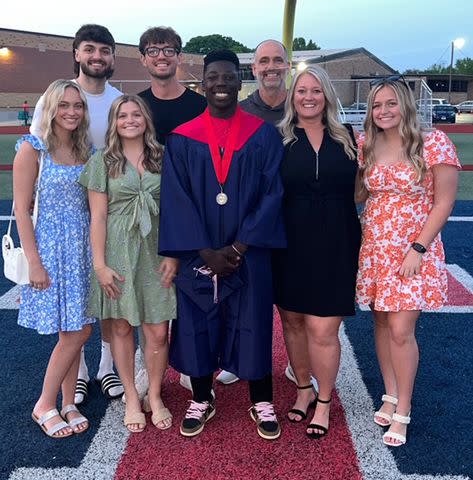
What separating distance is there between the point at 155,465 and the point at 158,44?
2.37 meters

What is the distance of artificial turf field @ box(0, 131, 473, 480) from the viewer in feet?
8.23

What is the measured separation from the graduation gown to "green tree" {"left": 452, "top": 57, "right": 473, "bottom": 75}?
8225 cm

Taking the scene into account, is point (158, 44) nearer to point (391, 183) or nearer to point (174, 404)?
point (391, 183)

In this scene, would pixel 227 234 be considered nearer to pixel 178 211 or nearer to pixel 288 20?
pixel 178 211

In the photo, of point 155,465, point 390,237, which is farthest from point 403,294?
point 155,465

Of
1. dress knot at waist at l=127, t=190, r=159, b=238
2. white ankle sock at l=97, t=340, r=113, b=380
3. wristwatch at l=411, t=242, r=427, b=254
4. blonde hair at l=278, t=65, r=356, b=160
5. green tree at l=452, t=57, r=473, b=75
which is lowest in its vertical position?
white ankle sock at l=97, t=340, r=113, b=380

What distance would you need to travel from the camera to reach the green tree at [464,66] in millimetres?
75500

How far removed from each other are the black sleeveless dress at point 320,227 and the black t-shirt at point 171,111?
804mm

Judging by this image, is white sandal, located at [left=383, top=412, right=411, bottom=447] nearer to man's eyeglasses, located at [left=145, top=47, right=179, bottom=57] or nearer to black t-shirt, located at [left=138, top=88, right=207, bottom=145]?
black t-shirt, located at [left=138, top=88, right=207, bottom=145]

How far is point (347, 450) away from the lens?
2660 millimetres

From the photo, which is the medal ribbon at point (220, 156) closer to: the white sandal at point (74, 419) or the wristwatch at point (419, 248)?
the wristwatch at point (419, 248)

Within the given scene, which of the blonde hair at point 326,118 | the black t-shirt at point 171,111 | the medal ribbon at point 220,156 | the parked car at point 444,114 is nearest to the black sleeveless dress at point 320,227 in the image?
the blonde hair at point 326,118

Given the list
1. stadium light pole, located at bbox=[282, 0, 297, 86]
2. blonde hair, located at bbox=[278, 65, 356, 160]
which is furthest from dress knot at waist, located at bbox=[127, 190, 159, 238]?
stadium light pole, located at bbox=[282, 0, 297, 86]

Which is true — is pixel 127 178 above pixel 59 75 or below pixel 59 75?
Answer: below
